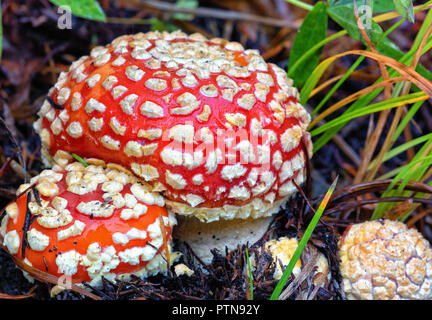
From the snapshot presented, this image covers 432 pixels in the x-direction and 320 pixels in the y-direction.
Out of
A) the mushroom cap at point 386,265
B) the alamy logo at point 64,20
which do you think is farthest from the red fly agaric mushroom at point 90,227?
the alamy logo at point 64,20

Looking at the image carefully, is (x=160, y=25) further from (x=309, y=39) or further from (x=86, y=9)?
(x=309, y=39)

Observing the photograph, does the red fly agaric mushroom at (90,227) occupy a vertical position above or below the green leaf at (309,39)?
below

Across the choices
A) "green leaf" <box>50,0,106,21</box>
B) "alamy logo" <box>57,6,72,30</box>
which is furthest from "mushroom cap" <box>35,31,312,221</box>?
"alamy logo" <box>57,6,72,30</box>

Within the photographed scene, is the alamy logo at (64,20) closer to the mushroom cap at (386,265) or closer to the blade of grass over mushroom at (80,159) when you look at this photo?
the blade of grass over mushroom at (80,159)

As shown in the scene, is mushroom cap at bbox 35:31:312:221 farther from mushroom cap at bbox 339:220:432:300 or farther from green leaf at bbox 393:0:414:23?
green leaf at bbox 393:0:414:23

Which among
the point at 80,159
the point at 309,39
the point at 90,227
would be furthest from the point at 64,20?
the point at 90,227
